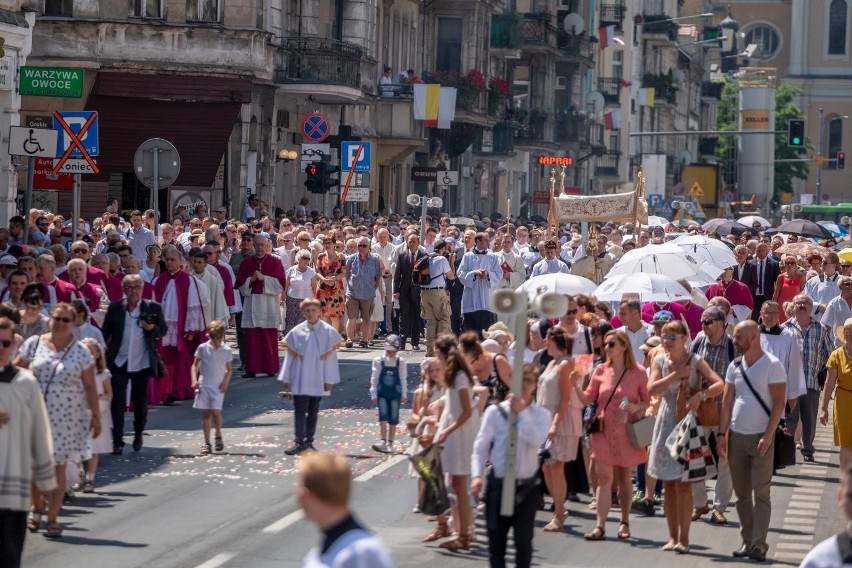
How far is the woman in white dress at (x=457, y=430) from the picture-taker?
526 inches

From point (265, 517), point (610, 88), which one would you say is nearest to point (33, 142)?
point (265, 517)

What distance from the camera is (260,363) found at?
24.8 m

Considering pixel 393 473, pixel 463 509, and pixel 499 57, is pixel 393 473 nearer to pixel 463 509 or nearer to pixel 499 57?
pixel 463 509

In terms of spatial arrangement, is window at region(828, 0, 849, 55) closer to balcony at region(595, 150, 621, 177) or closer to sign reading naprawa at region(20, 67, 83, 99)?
balcony at region(595, 150, 621, 177)

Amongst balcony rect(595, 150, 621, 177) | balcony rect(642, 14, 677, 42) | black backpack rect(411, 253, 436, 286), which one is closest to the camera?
black backpack rect(411, 253, 436, 286)

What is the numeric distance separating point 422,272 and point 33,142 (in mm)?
6922

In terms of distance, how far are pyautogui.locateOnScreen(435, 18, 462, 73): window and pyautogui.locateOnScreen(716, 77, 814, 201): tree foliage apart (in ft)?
226

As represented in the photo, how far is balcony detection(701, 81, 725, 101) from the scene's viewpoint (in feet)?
440

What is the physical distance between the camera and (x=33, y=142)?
2294 centimetres

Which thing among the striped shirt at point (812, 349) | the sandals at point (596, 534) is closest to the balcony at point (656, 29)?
the striped shirt at point (812, 349)

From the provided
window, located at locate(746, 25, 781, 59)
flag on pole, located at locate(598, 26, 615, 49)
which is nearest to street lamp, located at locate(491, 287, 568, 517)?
flag on pole, located at locate(598, 26, 615, 49)

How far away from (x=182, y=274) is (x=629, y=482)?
8.23 metres

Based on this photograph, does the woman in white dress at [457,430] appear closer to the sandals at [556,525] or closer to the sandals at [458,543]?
the sandals at [458,543]

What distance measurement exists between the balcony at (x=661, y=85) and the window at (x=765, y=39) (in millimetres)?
46713
